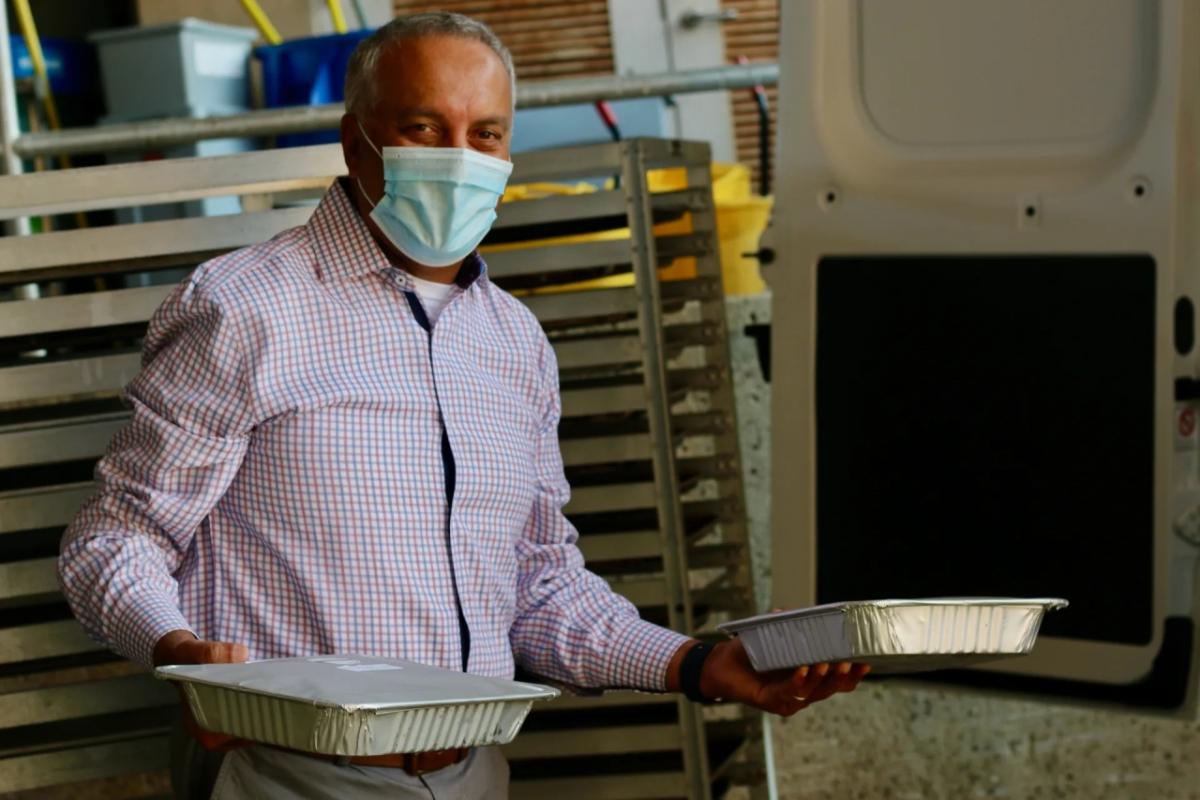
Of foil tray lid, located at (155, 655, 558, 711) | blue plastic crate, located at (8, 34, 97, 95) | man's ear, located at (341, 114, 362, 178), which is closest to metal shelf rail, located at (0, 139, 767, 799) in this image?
man's ear, located at (341, 114, 362, 178)

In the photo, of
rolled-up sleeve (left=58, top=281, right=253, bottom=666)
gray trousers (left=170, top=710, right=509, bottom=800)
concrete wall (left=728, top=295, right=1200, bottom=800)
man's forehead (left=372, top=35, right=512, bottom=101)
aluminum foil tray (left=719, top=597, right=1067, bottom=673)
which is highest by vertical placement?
man's forehead (left=372, top=35, right=512, bottom=101)

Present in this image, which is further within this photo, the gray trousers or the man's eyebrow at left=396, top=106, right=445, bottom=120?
the man's eyebrow at left=396, top=106, right=445, bottom=120

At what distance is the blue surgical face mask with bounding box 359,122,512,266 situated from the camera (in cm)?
215

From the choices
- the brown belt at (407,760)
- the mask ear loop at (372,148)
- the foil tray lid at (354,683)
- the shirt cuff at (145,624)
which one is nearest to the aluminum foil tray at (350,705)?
the foil tray lid at (354,683)

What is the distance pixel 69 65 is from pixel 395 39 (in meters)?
4.52

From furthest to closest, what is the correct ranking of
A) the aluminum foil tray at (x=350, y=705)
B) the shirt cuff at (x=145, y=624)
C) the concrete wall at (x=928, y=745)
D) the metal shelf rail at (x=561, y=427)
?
1. the concrete wall at (x=928, y=745)
2. the metal shelf rail at (x=561, y=427)
3. the shirt cuff at (x=145, y=624)
4. the aluminum foil tray at (x=350, y=705)

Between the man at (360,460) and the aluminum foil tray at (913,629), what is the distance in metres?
0.13

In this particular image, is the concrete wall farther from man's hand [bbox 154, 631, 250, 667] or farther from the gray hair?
man's hand [bbox 154, 631, 250, 667]

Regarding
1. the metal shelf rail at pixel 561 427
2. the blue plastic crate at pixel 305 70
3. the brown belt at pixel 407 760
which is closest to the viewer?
the brown belt at pixel 407 760

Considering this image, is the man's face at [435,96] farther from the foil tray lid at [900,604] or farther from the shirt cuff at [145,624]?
the foil tray lid at [900,604]

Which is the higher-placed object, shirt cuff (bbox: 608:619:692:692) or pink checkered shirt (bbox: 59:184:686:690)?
pink checkered shirt (bbox: 59:184:686:690)

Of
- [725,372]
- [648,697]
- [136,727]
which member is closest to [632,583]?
[648,697]

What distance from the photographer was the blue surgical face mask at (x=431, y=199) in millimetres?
2148

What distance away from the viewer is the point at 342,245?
7.11ft
